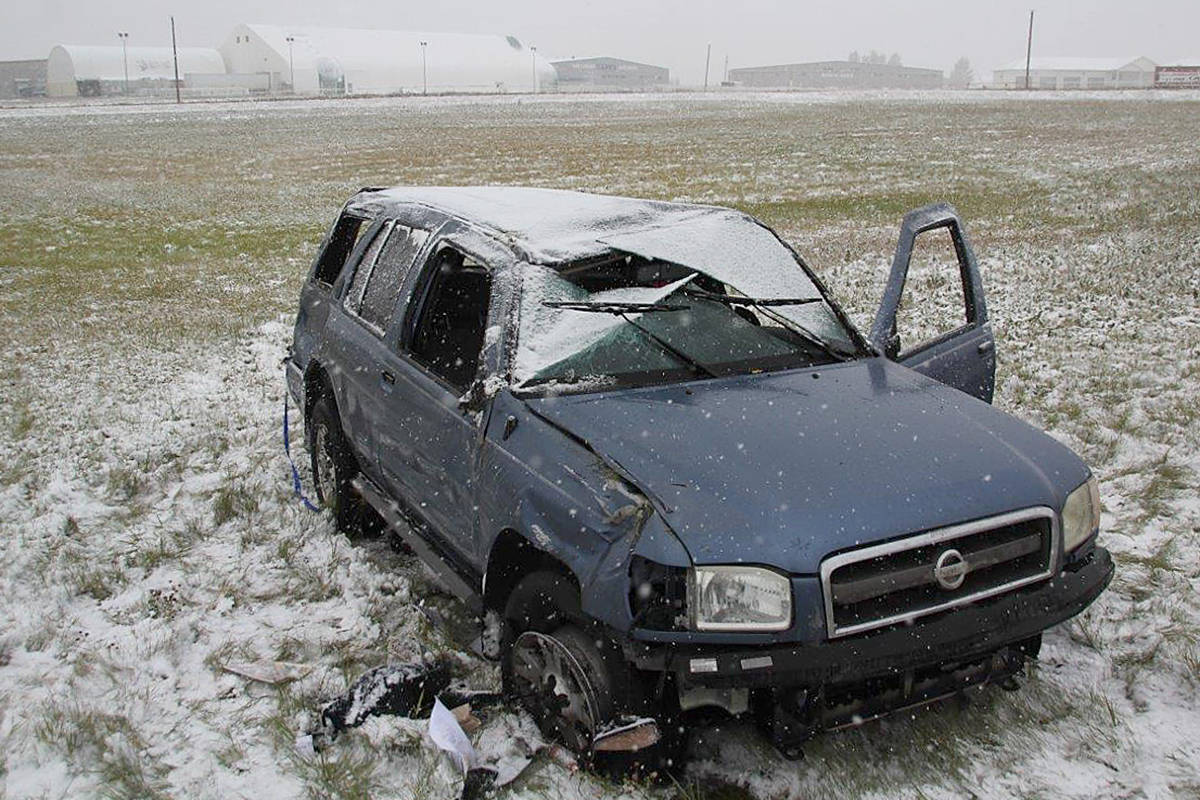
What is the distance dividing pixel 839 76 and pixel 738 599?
19718 cm

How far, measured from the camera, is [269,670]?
13.3 ft

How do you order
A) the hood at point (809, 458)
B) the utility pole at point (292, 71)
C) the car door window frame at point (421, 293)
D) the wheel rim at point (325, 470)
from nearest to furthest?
the hood at point (809, 458)
the car door window frame at point (421, 293)
the wheel rim at point (325, 470)
the utility pole at point (292, 71)

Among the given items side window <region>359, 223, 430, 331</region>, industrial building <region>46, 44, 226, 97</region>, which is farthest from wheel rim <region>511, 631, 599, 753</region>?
industrial building <region>46, 44, 226, 97</region>

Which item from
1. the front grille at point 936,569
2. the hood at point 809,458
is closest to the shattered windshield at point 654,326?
the hood at point 809,458

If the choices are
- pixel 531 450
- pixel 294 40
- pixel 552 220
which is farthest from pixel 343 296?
pixel 294 40

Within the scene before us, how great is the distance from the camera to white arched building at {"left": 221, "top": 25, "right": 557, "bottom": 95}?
108188 mm

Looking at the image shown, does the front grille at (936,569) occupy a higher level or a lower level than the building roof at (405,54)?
lower

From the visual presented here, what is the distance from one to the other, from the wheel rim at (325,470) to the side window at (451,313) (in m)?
1.27

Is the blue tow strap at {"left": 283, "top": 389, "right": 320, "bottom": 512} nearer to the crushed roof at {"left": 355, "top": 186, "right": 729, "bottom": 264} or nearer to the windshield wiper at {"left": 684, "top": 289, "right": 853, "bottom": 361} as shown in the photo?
the crushed roof at {"left": 355, "top": 186, "right": 729, "bottom": 264}

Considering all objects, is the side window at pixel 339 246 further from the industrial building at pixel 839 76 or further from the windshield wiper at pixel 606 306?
the industrial building at pixel 839 76

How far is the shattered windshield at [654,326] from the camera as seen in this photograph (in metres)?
3.84

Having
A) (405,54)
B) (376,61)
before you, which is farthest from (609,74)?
(376,61)

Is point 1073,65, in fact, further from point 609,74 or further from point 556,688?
point 556,688

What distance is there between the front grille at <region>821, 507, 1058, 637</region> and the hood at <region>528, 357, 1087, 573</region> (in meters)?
0.04
